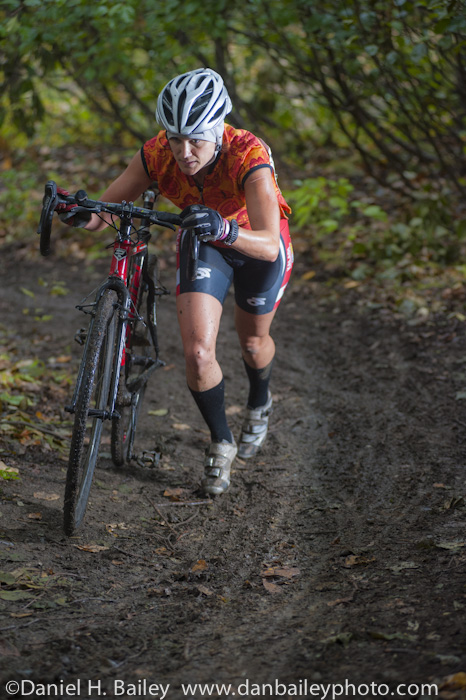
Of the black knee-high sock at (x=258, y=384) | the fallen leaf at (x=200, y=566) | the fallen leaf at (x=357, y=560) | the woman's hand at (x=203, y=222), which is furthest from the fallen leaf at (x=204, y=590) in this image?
the black knee-high sock at (x=258, y=384)

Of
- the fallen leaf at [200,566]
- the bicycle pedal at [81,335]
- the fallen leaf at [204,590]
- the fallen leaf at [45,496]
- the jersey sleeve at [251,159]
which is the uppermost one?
the jersey sleeve at [251,159]

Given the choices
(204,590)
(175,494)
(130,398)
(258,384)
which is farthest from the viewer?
(258,384)

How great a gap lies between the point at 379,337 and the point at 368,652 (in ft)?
13.5

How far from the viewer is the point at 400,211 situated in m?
7.82

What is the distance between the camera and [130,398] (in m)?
3.38

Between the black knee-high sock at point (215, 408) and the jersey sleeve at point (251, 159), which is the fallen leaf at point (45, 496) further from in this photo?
the jersey sleeve at point (251, 159)

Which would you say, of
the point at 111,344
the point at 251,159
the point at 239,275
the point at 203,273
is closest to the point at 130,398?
the point at 111,344

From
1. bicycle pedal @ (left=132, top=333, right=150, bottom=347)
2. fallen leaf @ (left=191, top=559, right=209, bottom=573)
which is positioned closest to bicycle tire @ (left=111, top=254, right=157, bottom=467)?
bicycle pedal @ (left=132, top=333, right=150, bottom=347)

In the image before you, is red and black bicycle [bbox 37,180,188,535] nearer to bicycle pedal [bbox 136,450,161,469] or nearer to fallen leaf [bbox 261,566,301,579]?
bicycle pedal [bbox 136,450,161,469]

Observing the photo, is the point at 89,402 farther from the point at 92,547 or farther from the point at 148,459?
the point at 148,459

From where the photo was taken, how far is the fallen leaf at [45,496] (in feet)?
10.5

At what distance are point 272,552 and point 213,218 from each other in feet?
5.10

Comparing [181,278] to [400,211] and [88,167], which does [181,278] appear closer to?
[400,211]

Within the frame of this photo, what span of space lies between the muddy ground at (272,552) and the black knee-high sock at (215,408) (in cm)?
33
